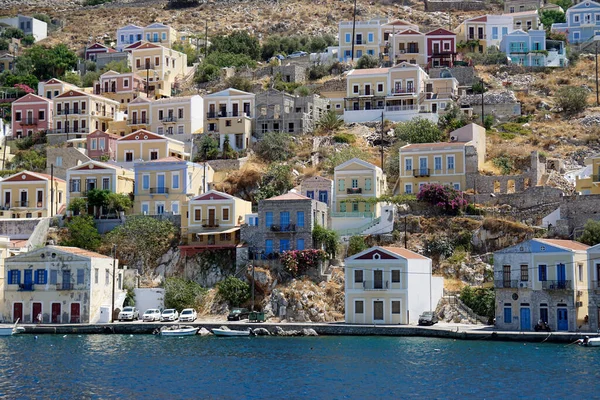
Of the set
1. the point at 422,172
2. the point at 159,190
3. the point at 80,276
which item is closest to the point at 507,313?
the point at 422,172

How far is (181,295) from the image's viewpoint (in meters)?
70.8

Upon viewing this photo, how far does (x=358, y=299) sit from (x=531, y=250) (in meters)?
11.3

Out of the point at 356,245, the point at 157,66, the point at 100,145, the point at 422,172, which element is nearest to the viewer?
the point at 356,245

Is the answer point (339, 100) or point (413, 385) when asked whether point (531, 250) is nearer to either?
point (413, 385)

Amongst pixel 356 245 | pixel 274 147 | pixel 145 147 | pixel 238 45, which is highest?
pixel 238 45

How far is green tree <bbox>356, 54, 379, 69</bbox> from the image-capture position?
110m

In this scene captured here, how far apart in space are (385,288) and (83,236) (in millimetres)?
24672

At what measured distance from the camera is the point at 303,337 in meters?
63.1

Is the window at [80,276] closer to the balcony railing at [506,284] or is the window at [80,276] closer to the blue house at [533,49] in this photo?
the balcony railing at [506,284]

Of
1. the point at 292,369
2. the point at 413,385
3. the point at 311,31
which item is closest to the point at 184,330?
the point at 292,369

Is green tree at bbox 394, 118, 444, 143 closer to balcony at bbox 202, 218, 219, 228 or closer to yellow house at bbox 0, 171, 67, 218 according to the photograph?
balcony at bbox 202, 218, 219, 228

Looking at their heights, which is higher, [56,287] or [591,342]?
[56,287]

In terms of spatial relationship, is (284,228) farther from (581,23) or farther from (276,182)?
(581,23)

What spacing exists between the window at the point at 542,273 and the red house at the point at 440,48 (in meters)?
51.2
